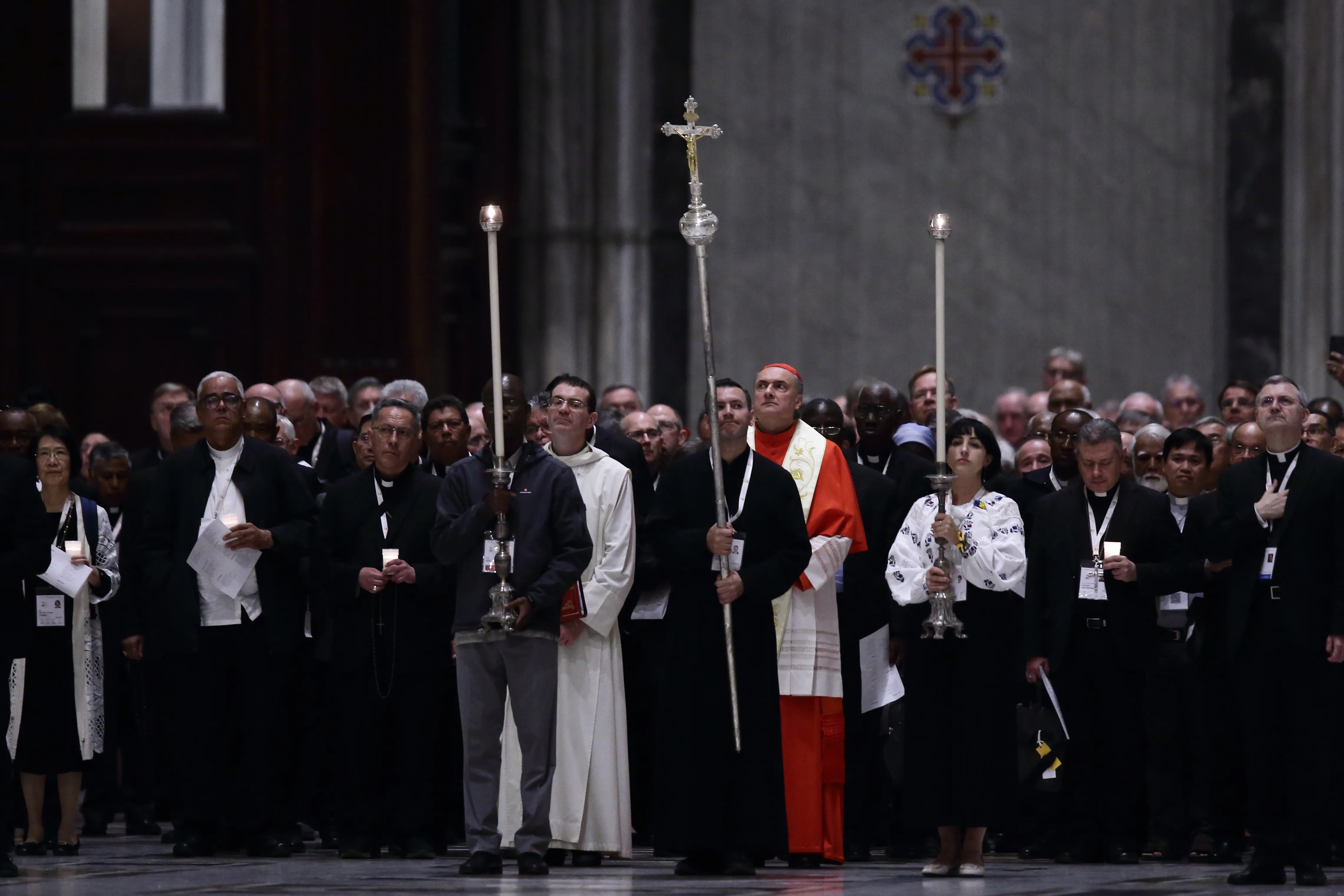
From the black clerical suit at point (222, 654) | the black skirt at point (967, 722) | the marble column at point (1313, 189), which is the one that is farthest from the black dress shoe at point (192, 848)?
the marble column at point (1313, 189)

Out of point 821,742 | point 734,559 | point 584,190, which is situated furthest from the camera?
point 584,190

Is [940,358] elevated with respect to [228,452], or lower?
elevated

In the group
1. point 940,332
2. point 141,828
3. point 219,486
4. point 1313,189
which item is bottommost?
point 141,828

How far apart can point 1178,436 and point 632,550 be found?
244cm

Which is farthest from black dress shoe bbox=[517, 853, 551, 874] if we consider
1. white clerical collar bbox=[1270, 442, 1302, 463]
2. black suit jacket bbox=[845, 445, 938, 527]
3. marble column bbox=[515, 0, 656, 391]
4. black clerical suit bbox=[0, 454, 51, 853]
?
marble column bbox=[515, 0, 656, 391]

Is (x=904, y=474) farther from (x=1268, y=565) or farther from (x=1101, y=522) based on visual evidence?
(x=1268, y=565)

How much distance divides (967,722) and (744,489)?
3.87 feet

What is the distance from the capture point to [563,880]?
8.79m

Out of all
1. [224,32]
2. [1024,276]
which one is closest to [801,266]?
[1024,276]

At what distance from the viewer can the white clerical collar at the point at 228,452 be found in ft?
33.1

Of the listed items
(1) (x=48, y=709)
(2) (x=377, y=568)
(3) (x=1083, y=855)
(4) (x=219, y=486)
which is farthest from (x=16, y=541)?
(3) (x=1083, y=855)

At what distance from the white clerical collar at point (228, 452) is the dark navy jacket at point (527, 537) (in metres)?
1.17

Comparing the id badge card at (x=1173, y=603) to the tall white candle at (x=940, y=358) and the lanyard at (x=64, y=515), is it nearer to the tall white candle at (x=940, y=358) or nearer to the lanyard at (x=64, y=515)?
the tall white candle at (x=940, y=358)

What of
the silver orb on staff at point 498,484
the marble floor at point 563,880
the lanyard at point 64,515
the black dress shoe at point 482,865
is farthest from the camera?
the lanyard at point 64,515
